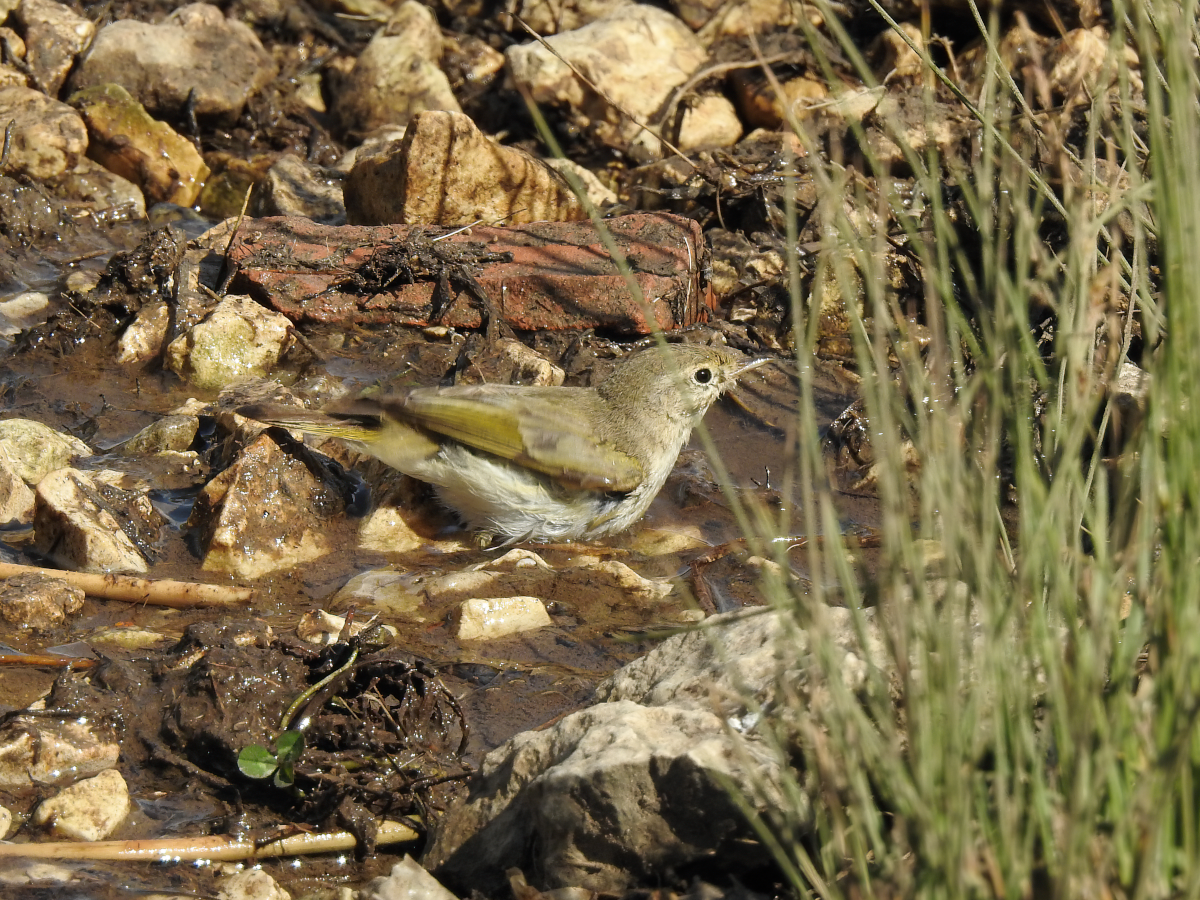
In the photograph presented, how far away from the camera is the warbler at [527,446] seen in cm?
609

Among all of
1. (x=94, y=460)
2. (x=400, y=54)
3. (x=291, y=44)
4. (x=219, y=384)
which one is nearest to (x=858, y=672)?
(x=94, y=460)

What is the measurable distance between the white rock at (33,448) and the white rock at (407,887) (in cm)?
358

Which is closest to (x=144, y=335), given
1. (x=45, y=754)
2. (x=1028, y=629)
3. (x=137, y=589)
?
(x=137, y=589)

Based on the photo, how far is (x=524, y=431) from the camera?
6223 mm

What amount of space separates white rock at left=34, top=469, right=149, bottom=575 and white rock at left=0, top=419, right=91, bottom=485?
1.88 feet

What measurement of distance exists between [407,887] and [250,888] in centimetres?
61

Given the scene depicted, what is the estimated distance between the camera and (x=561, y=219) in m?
8.98

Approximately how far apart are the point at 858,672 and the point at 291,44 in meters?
10.2

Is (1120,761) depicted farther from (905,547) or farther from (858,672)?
(858,672)

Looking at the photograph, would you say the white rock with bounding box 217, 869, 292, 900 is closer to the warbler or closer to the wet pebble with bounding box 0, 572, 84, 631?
the wet pebble with bounding box 0, 572, 84, 631

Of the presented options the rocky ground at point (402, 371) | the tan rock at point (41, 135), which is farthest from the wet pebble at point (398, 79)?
the tan rock at point (41, 135)

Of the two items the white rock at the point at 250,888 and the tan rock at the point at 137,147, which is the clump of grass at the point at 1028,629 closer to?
the white rock at the point at 250,888

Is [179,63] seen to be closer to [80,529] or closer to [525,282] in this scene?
[525,282]

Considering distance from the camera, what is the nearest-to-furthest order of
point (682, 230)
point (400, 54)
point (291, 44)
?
point (682, 230)
point (400, 54)
point (291, 44)
